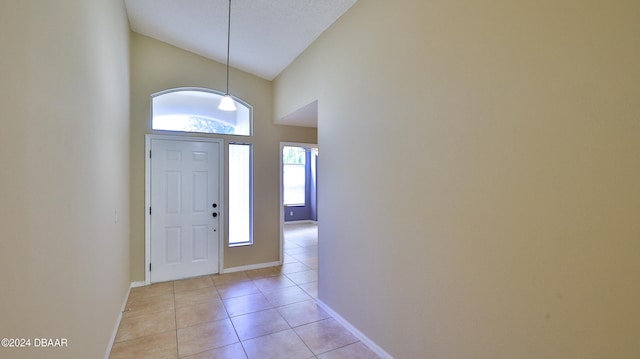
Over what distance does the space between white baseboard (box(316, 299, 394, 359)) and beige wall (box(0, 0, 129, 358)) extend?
6.71 feet

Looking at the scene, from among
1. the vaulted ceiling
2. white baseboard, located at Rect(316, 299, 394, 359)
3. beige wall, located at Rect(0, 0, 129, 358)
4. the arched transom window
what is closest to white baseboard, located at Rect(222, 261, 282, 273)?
white baseboard, located at Rect(316, 299, 394, 359)

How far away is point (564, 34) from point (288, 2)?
236cm

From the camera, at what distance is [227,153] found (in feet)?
14.8

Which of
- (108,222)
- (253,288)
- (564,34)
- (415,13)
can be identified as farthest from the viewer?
(253,288)

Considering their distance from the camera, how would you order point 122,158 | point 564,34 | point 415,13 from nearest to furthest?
1. point 564,34
2. point 415,13
3. point 122,158

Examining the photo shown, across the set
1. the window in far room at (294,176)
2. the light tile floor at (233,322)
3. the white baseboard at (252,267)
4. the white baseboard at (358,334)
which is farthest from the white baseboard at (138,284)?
the window in far room at (294,176)

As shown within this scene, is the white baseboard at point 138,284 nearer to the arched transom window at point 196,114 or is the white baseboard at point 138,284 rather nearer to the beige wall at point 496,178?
the arched transom window at point 196,114

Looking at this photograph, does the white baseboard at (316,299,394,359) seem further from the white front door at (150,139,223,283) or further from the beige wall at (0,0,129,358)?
the white front door at (150,139,223,283)

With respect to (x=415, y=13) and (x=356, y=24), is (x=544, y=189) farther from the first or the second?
(x=356, y=24)

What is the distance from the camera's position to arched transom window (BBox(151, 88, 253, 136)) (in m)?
4.11

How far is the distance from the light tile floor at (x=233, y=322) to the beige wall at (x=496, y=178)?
0.49 meters

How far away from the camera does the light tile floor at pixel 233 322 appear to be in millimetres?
2471

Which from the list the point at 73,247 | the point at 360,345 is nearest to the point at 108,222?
the point at 73,247

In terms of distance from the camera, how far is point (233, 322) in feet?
9.75
